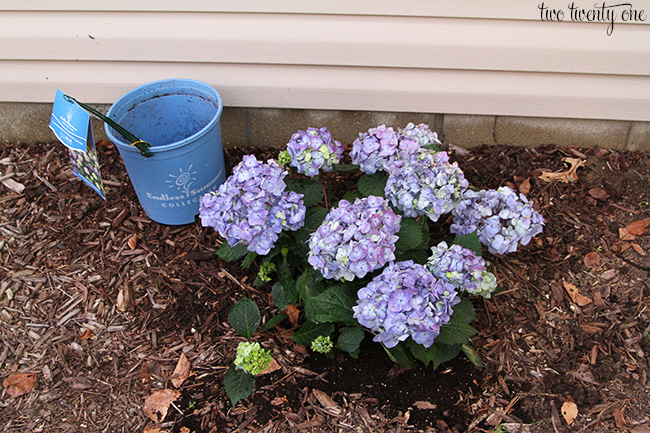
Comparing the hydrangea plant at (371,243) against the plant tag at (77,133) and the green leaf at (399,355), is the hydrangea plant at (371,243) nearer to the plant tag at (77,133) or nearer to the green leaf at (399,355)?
the green leaf at (399,355)

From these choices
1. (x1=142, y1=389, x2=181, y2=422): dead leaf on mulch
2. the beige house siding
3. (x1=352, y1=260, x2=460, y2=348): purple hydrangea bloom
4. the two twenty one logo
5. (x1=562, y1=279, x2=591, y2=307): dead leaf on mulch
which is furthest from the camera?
the beige house siding

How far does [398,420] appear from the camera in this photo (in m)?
1.91

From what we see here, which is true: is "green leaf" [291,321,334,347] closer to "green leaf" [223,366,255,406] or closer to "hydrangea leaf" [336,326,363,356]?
"hydrangea leaf" [336,326,363,356]

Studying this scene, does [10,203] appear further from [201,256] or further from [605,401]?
[605,401]

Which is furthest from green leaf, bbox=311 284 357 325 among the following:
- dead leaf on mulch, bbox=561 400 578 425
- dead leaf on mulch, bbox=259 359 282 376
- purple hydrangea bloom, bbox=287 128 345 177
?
dead leaf on mulch, bbox=561 400 578 425

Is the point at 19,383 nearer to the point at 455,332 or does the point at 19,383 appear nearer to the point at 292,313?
the point at 292,313

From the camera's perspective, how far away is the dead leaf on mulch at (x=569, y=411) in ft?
6.32

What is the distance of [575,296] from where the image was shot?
Answer: 7.52 ft

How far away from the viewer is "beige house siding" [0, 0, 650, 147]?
2484 mm

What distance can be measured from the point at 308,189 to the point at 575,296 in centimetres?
129

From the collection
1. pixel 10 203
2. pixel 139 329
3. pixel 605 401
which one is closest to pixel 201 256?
pixel 139 329

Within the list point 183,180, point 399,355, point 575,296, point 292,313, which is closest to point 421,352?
point 399,355

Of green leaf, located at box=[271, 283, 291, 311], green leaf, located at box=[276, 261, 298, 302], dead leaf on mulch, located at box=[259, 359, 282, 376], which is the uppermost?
green leaf, located at box=[276, 261, 298, 302]

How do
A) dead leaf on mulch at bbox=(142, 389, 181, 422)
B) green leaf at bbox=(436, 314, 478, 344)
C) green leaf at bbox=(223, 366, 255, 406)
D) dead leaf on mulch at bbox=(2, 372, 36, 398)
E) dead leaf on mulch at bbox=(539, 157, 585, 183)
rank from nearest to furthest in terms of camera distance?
1. green leaf at bbox=(436, 314, 478, 344)
2. green leaf at bbox=(223, 366, 255, 406)
3. dead leaf on mulch at bbox=(142, 389, 181, 422)
4. dead leaf on mulch at bbox=(2, 372, 36, 398)
5. dead leaf on mulch at bbox=(539, 157, 585, 183)
